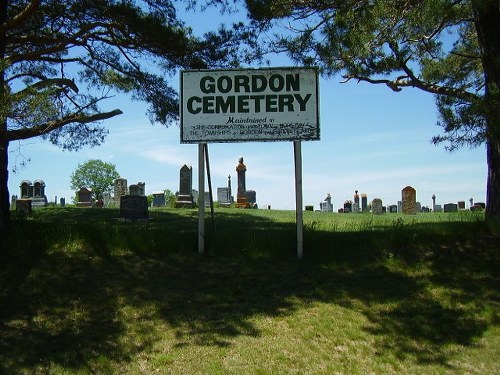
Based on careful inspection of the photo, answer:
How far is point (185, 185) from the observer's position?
22484mm

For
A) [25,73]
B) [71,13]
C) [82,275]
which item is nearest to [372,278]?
[82,275]

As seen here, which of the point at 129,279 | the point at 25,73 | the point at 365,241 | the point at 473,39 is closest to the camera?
the point at 129,279

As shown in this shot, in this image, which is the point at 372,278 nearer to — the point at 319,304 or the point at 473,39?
the point at 319,304

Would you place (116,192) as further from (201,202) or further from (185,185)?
(201,202)

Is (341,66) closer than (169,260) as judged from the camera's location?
No

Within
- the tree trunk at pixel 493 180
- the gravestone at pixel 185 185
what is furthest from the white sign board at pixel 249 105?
the gravestone at pixel 185 185

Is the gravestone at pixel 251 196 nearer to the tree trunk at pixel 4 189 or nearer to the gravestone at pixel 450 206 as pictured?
the gravestone at pixel 450 206

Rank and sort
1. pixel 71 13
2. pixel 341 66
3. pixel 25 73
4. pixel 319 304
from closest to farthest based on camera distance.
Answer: pixel 319 304
pixel 341 66
pixel 71 13
pixel 25 73

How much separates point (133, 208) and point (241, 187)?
12.4 meters

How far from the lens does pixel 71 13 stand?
10.3 m

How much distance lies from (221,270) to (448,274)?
10.6 feet

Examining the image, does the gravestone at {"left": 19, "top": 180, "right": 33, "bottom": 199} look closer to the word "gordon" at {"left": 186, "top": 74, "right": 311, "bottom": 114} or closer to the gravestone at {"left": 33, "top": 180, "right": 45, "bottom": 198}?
the gravestone at {"left": 33, "top": 180, "right": 45, "bottom": 198}

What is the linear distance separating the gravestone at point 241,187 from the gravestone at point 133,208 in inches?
435

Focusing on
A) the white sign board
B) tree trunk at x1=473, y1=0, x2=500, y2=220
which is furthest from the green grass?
the white sign board
